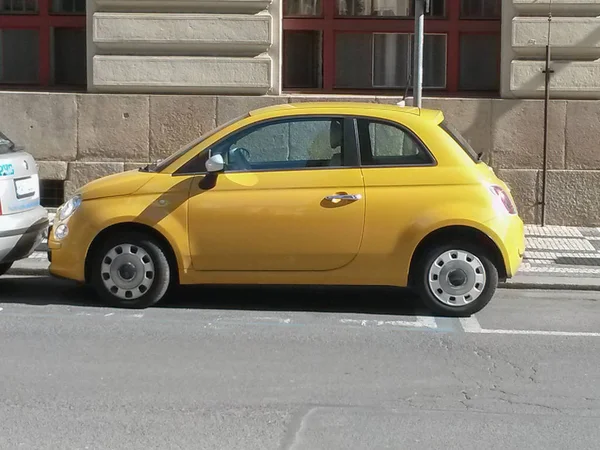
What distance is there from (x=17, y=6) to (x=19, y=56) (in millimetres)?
640

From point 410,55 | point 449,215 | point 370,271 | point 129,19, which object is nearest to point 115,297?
point 370,271

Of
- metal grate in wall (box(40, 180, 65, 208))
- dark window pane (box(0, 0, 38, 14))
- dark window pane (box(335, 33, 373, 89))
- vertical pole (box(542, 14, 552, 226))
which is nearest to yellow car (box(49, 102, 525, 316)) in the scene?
vertical pole (box(542, 14, 552, 226))

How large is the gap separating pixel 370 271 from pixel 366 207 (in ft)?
1.61

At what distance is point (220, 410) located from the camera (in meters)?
5.28

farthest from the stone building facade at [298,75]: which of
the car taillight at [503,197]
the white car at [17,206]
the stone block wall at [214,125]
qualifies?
the car taillight at [503,197]

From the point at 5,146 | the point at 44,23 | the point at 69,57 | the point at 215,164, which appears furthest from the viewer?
the point at 69,57

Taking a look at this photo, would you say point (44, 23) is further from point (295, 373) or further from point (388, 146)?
point (295, 373)

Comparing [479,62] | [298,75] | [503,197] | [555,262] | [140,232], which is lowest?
[555,262]

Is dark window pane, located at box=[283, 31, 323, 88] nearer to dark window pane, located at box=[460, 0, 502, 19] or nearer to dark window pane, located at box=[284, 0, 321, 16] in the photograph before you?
dark window pane, located at box=[284, 0, 321, 16]

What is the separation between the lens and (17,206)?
799cm

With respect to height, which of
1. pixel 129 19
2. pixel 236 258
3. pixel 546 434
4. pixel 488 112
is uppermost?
pixel 129 19

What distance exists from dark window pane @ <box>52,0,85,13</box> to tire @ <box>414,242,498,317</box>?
285 inches

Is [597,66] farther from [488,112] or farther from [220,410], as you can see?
[220,410]

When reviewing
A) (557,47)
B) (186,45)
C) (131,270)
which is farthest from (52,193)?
(557,47)
